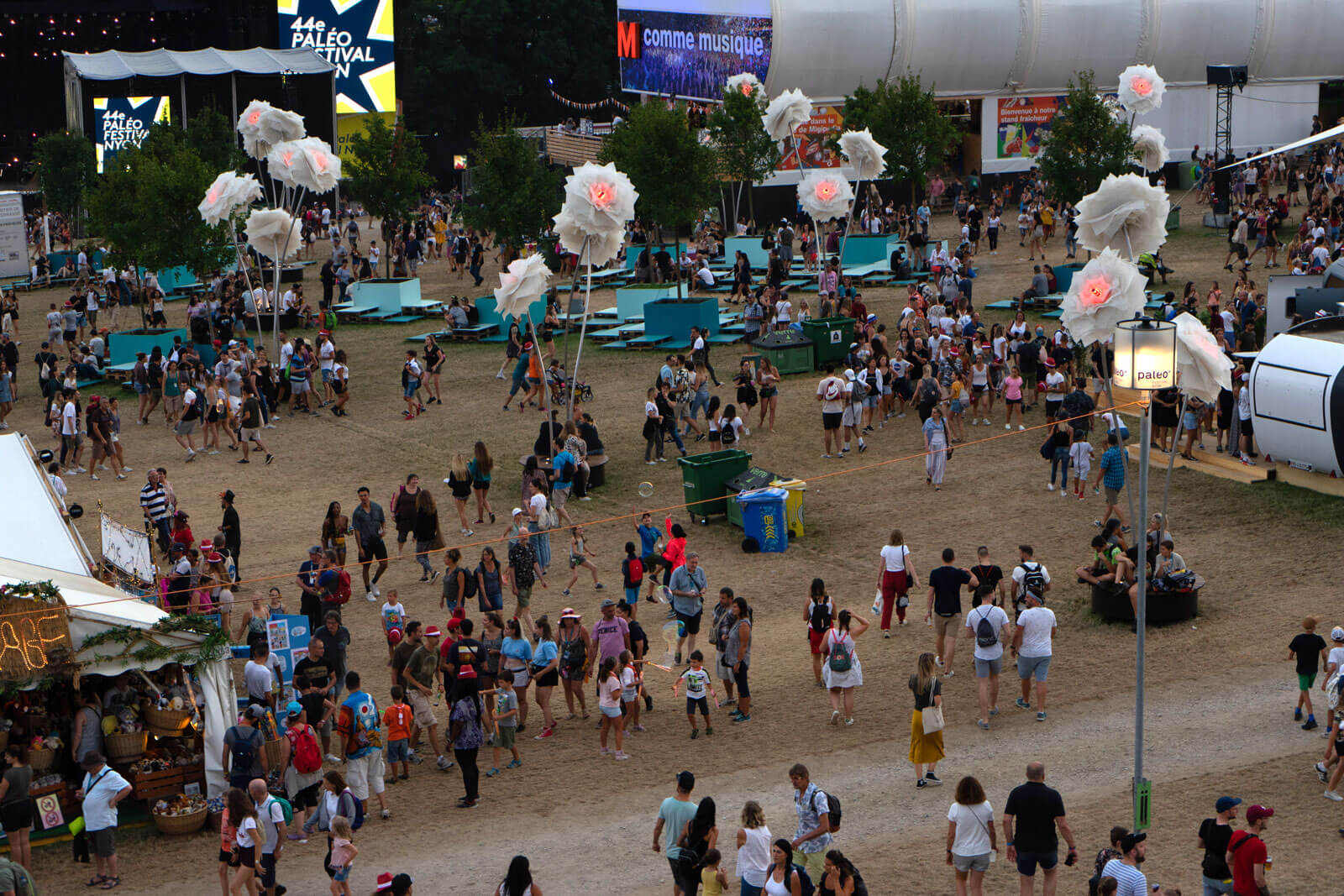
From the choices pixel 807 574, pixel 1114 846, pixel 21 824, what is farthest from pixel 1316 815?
pixel 21 824

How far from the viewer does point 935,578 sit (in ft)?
51.5

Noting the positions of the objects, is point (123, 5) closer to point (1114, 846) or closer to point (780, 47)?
point (780, 47)

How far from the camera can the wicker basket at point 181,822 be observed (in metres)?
13.5

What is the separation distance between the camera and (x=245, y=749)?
514 inches

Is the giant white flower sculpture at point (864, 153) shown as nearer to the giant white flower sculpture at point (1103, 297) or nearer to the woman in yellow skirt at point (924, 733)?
the giant white flower sculpture at point (1103, 297)

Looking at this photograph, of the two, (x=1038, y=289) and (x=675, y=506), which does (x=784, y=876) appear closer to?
(x=675, y=506)

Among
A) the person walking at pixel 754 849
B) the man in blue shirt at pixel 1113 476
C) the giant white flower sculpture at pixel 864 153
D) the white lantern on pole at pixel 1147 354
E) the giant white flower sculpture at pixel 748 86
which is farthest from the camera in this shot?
the giant white flower sculpture at pixel 748 86

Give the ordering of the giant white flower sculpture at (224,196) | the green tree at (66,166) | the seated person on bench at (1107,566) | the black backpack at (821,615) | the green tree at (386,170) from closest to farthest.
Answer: the black backpack at (821,615)
the seated person on bench at (1107,566)
the giant white flower sculpture at (224,196)
the green tree at (386,170)
the green tree at (66,166)

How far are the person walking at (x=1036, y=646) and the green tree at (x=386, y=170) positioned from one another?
31.4 metres

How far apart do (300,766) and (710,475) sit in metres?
9.64

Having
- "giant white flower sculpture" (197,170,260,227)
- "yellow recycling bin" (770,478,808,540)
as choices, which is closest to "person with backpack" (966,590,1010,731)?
"yellow recycling bin" (770,478,808,540)

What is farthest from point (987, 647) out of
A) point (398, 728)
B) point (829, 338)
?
point (829, 338)

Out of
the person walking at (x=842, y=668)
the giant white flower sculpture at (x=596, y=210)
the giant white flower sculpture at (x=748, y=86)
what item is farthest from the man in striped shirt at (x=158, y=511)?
the giant white flower sculpture at (x=748, y=86)

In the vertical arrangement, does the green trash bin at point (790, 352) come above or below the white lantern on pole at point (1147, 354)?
below
